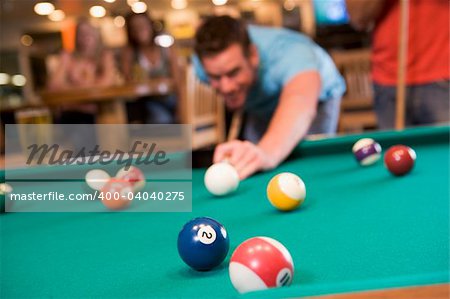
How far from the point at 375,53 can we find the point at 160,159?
1.56 m

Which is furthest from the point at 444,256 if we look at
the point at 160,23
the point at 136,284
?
the point at 160,23

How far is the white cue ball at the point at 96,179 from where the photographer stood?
1574mm

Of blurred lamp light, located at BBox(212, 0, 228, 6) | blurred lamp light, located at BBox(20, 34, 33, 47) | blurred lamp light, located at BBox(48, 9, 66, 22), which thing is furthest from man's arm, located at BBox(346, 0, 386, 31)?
blurred lamp light, located at BBox(20, 34, 33, 47)

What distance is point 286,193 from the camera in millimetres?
1223

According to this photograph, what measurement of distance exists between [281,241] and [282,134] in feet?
3.12

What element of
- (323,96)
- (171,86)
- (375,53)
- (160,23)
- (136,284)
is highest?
(136,284)

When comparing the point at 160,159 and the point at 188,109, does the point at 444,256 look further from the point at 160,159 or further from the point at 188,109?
the point at 188,109

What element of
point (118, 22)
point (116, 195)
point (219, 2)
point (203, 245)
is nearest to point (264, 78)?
point (116, 195)

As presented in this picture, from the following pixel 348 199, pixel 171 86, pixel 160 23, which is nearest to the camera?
pixel 348 199

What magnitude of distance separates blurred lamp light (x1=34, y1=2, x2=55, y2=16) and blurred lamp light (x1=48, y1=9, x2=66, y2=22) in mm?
120

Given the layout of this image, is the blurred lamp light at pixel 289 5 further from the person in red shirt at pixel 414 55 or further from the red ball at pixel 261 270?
the red ball at pixel 261 270

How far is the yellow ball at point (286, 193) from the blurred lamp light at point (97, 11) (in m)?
9.58

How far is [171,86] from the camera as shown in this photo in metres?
5.21

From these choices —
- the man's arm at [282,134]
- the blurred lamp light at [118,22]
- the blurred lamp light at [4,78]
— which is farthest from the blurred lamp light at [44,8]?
the man's arm at [282,134]
